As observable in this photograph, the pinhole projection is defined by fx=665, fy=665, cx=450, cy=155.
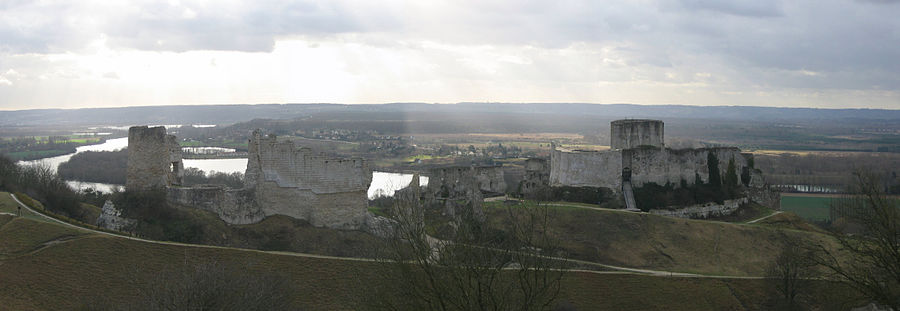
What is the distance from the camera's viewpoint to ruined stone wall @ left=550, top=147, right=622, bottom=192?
34.8 metres

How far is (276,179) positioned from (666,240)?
54.0ft

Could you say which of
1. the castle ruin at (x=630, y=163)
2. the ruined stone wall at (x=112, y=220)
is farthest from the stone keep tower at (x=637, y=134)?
the ruined stone wall at (x=112, y=220)

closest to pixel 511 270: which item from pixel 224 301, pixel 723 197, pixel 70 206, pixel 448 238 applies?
pixel 448 238

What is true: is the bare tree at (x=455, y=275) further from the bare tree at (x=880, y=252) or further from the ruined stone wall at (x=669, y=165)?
the ruined stone wall at (x=669, y=165)

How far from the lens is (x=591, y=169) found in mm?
35125

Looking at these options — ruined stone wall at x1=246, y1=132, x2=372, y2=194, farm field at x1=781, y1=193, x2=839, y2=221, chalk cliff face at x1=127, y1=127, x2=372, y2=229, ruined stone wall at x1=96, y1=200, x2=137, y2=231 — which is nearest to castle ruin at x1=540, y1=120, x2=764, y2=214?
chalk cliff face at x1=127, y1=127, x2=372, y2=229

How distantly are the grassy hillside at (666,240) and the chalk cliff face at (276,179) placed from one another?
698 centimetres

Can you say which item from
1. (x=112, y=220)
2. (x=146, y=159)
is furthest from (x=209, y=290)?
(x=146, y=159)

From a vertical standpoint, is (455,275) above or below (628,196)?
above

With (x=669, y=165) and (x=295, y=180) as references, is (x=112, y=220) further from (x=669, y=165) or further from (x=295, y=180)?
(x=669, y=165)

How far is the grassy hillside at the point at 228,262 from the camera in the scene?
734 inches

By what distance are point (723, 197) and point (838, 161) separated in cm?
6188

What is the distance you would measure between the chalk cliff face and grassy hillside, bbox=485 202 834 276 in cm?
698

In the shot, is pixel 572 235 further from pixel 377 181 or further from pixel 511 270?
pixel 377 181
